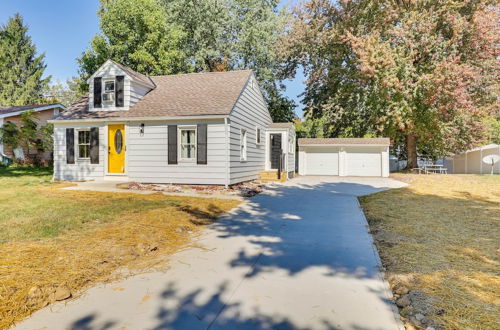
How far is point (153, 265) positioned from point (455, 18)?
755 inches

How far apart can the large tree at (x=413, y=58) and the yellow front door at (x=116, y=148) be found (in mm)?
12773

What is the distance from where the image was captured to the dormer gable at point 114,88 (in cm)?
1234

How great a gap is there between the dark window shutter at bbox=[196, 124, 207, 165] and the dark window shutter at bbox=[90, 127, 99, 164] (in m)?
4.56

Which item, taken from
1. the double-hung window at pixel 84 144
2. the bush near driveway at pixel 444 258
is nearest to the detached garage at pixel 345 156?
the bush near driveway at pixel 444 258

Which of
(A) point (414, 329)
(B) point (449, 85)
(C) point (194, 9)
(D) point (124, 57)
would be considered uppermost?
(C) point (194, 9)

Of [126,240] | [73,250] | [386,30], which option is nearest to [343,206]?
[126,240]

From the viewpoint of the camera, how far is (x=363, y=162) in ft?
62.2

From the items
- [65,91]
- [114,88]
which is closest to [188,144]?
[114,88]

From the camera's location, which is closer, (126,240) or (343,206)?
(126,240)

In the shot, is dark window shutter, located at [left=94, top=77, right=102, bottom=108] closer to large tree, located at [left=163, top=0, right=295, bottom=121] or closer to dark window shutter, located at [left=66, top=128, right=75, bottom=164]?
dark window shutter, located at [left=66, top=128, right=75, bottom=164]

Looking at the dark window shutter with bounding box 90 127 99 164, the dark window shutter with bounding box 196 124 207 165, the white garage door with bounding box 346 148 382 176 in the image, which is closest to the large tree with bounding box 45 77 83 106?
the dark window shutter with bounding box 90 127 99 164

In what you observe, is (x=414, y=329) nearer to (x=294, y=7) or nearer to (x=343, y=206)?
(x=343, y=206)

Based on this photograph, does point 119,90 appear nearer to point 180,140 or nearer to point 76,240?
point 180,140

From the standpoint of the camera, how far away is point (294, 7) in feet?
69.0
